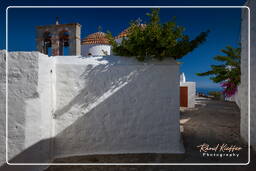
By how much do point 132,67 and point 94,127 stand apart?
6.55 feet

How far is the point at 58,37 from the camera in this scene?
760 cm

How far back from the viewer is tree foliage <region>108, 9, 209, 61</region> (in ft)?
14.2

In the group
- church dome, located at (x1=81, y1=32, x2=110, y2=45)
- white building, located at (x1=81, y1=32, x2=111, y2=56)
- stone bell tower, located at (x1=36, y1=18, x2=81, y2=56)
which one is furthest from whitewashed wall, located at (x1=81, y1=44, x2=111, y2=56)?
stone bell tower, located at (x1=36, y1=18, x2=81, y2=56)

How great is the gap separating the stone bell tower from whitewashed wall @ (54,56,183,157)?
324 centimetres

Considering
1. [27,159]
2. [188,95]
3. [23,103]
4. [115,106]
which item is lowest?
[27,159]

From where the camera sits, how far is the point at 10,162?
3.66 metres

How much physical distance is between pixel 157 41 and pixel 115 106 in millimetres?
2139

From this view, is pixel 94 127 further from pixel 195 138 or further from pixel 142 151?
pixel 195 138

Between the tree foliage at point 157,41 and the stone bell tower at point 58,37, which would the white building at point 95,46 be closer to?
the stone bell tower at point 58,37

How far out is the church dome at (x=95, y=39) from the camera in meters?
10.7

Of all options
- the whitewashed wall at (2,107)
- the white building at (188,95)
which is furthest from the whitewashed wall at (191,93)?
the whitewashed wall at (2,107)

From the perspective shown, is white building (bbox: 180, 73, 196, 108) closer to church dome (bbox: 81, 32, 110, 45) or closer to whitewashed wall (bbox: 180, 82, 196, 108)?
whitewashed wall (bbox: 180, 82, 196, 108)

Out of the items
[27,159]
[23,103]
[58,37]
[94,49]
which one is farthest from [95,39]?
[27,159]

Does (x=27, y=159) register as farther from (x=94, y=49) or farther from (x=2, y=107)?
(x=94, y=49)
